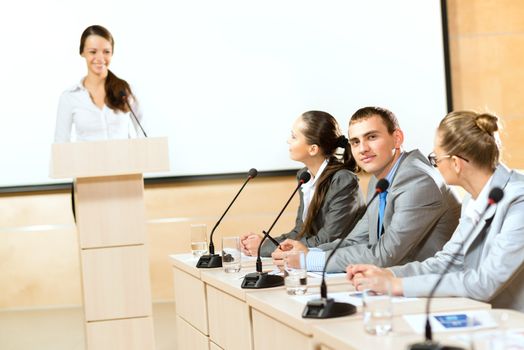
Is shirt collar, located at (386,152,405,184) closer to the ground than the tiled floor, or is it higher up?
higher up

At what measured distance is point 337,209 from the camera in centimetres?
433

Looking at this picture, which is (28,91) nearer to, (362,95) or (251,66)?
(251,66)

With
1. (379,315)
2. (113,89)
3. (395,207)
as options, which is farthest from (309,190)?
(379,315)

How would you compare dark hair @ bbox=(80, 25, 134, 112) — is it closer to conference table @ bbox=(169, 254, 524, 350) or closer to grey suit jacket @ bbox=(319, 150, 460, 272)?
conference table @ bbox=(169, 254, 524, 350)

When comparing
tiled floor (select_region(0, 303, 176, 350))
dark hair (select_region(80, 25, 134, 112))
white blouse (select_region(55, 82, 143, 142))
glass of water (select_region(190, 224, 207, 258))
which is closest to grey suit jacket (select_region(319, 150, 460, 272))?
glass of water (select_region(190, 224, 207, 258))

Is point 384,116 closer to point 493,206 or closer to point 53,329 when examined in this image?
point 493,206

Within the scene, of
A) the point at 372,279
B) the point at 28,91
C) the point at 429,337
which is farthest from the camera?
the point at 28,91

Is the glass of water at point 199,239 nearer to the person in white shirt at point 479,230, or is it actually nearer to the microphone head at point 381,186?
the person in white shirt at point 479,230

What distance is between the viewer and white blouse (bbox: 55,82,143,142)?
4801 millimetres

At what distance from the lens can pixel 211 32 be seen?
23.4 ft

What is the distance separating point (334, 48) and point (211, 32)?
103cm

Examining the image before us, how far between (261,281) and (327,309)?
73 cm

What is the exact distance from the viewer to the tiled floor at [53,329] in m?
5.66

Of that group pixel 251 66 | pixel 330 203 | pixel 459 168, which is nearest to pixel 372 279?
pixel 459 168
